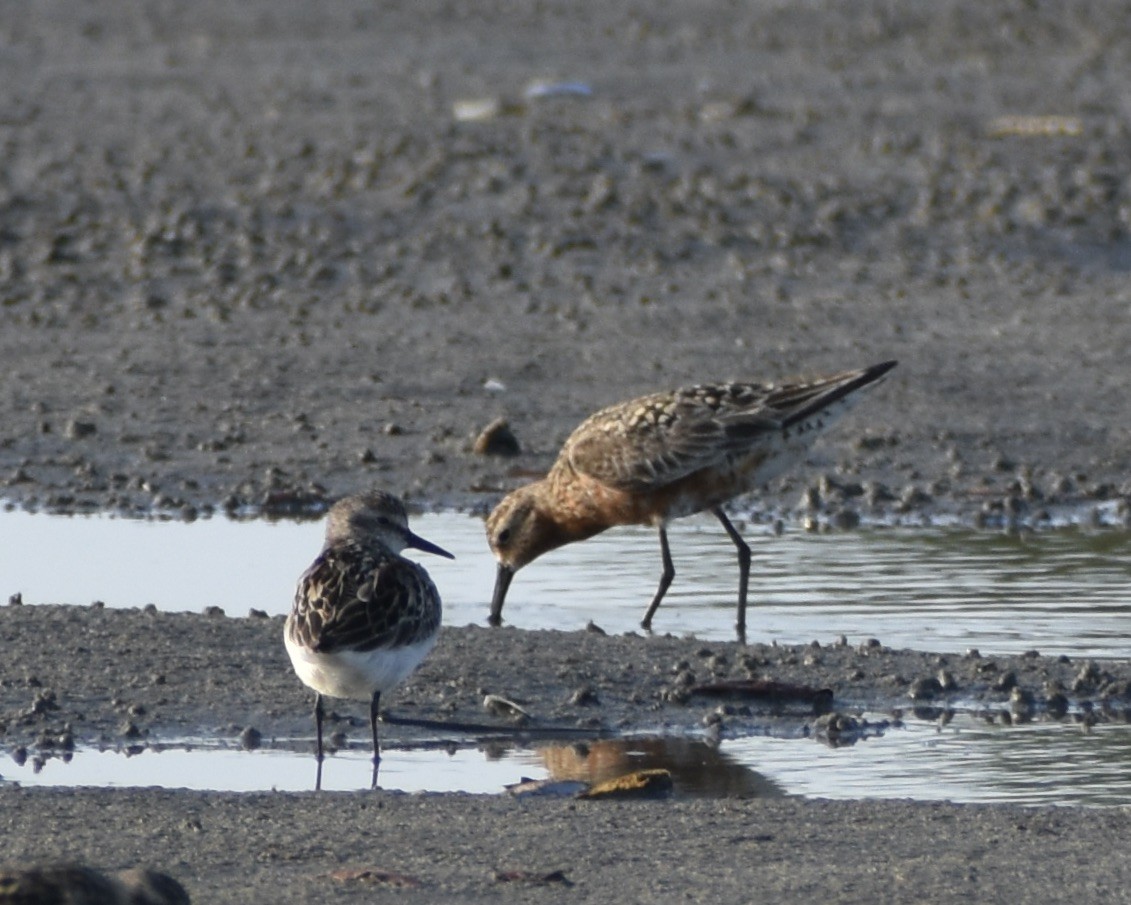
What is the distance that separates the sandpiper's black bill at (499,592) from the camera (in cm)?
989

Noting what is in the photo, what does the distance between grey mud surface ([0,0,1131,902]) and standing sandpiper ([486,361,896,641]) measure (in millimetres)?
1356

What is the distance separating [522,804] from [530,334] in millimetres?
8925

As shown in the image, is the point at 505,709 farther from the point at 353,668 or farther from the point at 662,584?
the point at 662,584

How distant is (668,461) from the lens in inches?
409

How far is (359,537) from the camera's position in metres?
8.38

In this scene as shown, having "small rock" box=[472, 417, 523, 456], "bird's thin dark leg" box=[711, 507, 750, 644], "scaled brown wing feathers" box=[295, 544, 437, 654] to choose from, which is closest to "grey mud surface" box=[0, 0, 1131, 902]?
"small rock" box=[472, 417, 523, 456]

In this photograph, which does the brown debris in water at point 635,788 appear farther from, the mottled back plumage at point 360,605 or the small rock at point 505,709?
the small rock at point 505,709

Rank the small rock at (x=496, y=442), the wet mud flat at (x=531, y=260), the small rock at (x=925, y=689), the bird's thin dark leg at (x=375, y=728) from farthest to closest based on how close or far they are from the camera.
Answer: the wet mud flat at (x=531, y=260) → the small rock at (x=496, y=442) → the small rock at (x=925, y=689) → the bird's thin dark leg at (x=375, y=728)

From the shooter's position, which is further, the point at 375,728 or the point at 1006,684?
the point at 1006,684

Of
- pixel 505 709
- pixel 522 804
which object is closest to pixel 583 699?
pixel 505 709

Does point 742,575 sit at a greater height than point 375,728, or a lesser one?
greater

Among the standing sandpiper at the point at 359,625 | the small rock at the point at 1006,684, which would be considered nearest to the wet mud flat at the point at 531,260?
the small rock at the point at 1006,684

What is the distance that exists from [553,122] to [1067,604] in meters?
12.5

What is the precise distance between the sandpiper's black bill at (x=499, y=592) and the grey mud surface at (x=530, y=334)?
0.54m
